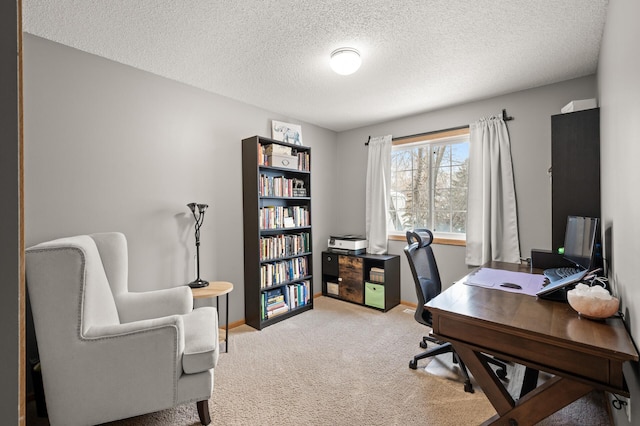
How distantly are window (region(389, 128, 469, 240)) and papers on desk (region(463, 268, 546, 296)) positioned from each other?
4.25 feet

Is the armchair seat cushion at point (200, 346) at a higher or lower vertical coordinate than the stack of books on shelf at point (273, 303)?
higher

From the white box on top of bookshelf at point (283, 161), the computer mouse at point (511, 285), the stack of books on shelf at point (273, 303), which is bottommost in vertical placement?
the stack of books on shelf at point (273, 303)

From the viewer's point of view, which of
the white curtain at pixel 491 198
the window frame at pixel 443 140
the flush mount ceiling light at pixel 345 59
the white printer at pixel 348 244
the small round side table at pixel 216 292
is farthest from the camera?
the white printer at pixel 348 244

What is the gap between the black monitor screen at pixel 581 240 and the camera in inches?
67.0

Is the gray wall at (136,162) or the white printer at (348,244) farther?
the white printer at (348,244)

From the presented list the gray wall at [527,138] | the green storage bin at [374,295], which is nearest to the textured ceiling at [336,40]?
the gray wall at [527,138]

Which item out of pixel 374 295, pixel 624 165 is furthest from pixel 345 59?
pixel 374 295

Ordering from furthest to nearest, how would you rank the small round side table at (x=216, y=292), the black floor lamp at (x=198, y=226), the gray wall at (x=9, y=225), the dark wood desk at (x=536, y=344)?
the black floor lamp at (x=198, y=226) < the small round side table at (x=216, y=292) < the dark wood desk at (x=536, y=344) < the gray wall at (x=9, y=225)

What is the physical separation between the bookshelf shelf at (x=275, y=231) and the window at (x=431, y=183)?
127 centimetres

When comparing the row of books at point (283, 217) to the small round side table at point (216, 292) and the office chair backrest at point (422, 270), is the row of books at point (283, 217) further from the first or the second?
the office chair backrest at point (422, 270)

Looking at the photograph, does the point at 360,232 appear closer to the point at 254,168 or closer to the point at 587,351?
the point at 254,168

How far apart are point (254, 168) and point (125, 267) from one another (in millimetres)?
1500

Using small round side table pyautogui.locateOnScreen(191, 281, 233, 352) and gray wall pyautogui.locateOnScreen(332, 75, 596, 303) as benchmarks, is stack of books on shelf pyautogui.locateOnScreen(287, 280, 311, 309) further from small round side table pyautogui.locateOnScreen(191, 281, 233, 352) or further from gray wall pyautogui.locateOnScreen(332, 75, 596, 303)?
gray wall pyautogui.locateOnScreen(332, 75, 596, 303)

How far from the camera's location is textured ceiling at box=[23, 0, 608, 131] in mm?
1732
